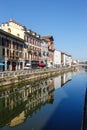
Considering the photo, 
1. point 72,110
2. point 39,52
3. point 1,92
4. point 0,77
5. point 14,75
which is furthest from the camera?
point 39,52

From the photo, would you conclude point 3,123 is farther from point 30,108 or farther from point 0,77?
point 0,77

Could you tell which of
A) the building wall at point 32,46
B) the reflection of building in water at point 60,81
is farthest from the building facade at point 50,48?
the reflection of building in water at point 60,81

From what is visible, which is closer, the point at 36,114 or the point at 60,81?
the point at 36,114

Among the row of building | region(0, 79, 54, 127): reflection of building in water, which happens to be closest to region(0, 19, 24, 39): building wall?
the row of building

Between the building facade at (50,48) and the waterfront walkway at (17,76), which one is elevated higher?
the building facade at (50,48)

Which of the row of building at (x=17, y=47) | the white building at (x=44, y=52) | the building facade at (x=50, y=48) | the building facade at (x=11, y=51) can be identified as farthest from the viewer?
the building facade at (x=50, y=48)

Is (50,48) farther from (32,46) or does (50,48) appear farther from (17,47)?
(17,47)

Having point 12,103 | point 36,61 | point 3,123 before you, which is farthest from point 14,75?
point 36,61

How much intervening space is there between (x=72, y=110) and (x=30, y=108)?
16.9 feet

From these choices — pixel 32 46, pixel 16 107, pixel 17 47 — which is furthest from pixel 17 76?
pixel 32 46

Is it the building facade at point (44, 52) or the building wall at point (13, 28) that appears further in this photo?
the building facade at point (44, 52)

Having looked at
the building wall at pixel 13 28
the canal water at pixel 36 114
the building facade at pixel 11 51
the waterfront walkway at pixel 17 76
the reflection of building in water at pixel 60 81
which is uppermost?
the building wall at pixel 13 28

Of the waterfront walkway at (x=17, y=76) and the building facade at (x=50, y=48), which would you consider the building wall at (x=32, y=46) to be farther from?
the building facade at (x=50, y=48)

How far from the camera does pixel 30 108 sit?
94.5ft
